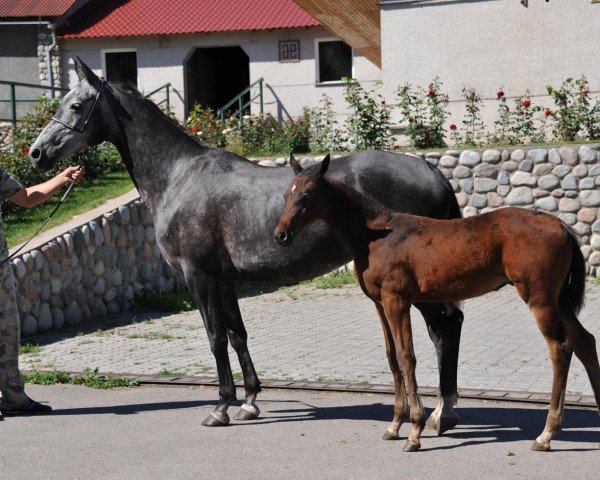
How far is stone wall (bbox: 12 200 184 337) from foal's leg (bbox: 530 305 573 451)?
6.69 m

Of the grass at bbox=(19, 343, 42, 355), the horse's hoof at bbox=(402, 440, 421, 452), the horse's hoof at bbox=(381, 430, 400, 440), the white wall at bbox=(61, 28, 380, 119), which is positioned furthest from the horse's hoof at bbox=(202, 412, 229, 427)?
the white wall at bbox=(61, 28, 380, 119)

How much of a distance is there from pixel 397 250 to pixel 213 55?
2626 centimetres

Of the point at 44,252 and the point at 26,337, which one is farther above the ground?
the point at 44,252

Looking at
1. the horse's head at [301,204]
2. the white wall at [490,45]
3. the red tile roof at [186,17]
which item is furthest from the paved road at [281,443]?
the red tile roof at [186,17]

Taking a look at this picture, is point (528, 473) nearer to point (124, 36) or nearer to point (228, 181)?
point (228, 181)

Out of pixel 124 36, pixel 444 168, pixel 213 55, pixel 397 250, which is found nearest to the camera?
pixel 397 250

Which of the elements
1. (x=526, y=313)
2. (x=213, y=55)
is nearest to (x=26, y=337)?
(x=526, y=313)

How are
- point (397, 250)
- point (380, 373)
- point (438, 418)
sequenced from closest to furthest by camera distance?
point (397, 250)
point (438, 418)
point (380, 373)

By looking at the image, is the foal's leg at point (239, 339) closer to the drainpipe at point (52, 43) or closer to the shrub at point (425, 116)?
the shrub at point (425, 116)

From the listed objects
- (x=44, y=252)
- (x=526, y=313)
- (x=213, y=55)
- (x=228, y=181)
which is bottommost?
(x=526, y=313)

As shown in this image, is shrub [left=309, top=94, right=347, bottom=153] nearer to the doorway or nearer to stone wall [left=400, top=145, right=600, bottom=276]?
stone wall [left=400, top=145, right=600, bottom=276]

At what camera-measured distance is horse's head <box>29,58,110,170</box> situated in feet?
27.0

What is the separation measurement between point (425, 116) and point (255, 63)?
12.5m

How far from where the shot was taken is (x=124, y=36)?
30.1 metres
